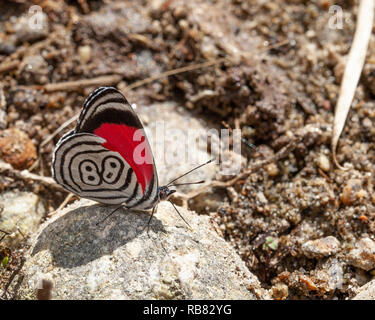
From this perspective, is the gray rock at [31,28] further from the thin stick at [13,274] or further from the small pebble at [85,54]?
the thin stick at [13,274]

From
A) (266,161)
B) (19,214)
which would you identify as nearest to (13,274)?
(19,214)

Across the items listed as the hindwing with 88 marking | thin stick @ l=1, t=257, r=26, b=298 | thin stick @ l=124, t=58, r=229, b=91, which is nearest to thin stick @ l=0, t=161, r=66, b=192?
the hindwing with 88 marking

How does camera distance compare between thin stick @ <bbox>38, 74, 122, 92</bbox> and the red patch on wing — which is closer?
the red patch on wing

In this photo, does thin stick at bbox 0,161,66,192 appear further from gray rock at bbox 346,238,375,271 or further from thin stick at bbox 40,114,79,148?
gray rock at bbox 346,238,375,271

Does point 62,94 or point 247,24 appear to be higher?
point 247,24

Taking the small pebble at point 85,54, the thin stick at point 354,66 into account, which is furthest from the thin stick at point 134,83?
the thin stick at point 354,66
